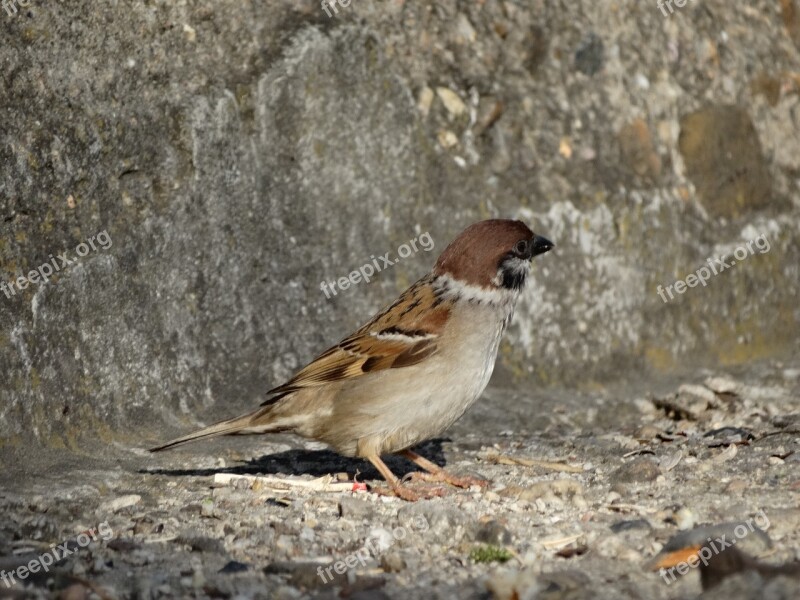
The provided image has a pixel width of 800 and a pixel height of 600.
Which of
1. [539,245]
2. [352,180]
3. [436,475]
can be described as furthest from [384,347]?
[352,180]

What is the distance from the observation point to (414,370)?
5578mm

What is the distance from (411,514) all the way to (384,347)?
1.15 metres

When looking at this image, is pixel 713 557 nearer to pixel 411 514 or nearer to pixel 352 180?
pixel 411 514

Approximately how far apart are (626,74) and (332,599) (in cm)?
501

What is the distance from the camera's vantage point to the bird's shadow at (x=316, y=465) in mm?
5777

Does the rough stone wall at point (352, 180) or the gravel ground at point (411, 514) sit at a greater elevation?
the rough stone wall at point (352, 180)

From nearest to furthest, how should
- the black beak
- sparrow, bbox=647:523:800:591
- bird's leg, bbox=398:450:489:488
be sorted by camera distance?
sparrow, bbox=647:523:800:591, bird's leg, bbox=398:450:489:488, the black beak

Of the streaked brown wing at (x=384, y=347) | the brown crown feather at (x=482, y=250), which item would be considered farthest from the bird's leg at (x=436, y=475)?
the brown crown feather at (x=482, y=250)

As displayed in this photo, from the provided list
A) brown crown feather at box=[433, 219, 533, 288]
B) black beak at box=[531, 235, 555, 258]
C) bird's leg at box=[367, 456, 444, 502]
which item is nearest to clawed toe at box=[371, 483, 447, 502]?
bird's leg at box=[367, 456, 444, 502]

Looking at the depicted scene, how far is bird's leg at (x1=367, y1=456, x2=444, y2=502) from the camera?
5324 millimetres

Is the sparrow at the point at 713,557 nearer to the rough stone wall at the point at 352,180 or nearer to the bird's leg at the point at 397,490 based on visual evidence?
the bird's leg at the point at 397,490

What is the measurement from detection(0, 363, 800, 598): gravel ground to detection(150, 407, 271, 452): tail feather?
0.19 m

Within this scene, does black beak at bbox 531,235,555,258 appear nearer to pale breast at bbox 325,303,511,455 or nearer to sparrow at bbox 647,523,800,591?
pale breast at bbox 325,303,511,455

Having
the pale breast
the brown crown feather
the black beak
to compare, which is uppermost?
the brown crown feather
